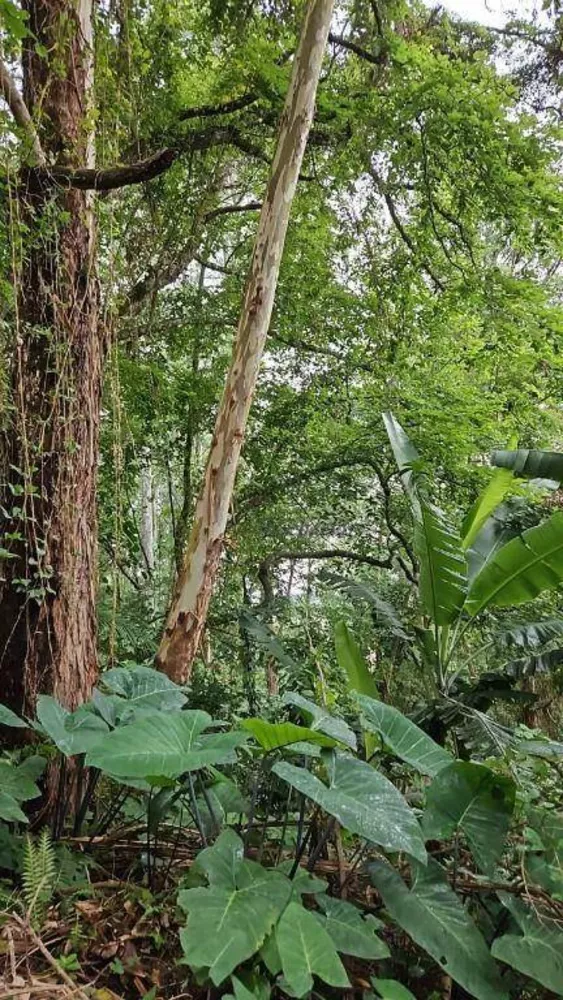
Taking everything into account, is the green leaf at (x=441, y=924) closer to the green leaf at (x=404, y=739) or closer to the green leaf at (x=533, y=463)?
the green leaf at (x=404, y=739)

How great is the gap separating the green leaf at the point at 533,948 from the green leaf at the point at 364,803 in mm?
285

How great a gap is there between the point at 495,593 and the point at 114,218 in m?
2.50

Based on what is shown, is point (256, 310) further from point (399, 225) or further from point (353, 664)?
point (399, 225)

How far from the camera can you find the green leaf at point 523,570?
2.66 m

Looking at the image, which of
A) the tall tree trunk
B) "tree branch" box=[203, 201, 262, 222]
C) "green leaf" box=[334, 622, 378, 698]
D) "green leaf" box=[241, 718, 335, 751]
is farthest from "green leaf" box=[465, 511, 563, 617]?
"tree branch" box=[203, 201, 262, 222]

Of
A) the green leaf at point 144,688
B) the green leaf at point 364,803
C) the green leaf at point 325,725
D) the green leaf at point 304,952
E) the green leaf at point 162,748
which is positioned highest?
the green leaf at point 325,725

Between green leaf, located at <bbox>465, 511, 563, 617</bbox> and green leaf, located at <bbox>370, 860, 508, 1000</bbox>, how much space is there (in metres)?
1.60

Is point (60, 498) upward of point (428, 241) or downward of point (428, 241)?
downward

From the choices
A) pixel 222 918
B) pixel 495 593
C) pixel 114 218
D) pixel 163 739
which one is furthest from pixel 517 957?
pixel 114 218

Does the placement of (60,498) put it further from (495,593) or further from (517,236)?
(517,236)

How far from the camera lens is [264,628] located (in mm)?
3562

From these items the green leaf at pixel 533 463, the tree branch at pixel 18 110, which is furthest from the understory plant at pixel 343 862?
the tree branch at pixel 18 110

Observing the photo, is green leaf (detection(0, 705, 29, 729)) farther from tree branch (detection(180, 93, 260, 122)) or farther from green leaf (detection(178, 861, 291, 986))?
tree branch (detection(180, 93, 260, 122))

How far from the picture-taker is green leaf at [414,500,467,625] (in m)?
2.75
